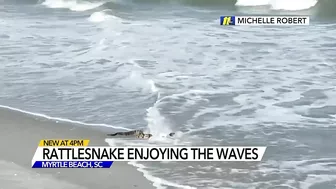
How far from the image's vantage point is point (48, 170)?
6414 mm

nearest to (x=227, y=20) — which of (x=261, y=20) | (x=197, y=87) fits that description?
(x=261, y=20)

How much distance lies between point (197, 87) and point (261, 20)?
424 inches

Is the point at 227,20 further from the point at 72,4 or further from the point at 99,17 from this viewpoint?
the point at 72,4

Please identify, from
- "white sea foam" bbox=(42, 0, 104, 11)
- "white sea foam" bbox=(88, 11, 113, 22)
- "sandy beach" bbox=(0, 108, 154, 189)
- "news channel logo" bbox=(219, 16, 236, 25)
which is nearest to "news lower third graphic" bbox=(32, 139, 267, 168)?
"sandy beach" bbox=(0, 108, 154, 189)

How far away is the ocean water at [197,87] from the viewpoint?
666 centimetres

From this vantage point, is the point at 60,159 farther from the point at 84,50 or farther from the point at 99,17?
the point at 99,17

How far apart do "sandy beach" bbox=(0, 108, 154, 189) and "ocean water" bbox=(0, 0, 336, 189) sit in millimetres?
263

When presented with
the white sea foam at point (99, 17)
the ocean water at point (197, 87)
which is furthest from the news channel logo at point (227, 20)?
the white sea foam at point (99, 17)

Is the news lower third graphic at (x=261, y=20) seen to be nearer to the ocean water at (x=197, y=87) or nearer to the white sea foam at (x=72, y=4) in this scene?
the ocean water at (x=197, y=87)

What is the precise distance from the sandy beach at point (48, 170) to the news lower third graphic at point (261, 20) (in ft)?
37.8

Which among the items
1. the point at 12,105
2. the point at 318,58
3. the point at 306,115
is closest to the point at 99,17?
the point at 318,58

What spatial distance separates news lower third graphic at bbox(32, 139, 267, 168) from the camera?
6545mm

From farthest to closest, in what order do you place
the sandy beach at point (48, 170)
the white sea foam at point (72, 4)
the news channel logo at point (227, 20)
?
the white sea foam at point (72, 4)
the news channel logo at point (227, 20)
the sandy beach at point (48, 170)

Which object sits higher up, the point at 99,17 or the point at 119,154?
the point at 99,17
